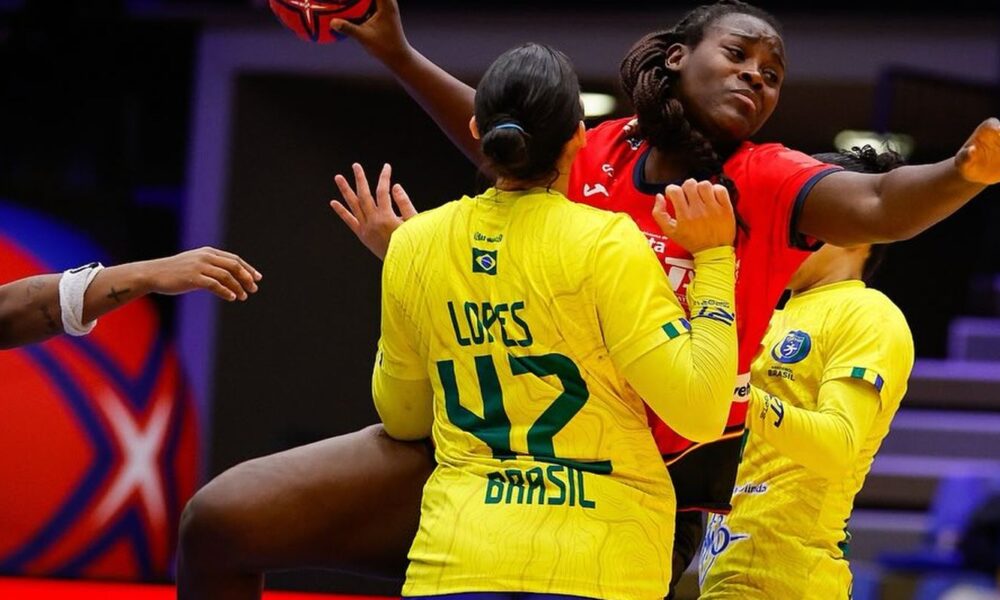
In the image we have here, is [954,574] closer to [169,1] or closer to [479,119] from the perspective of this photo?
[479,119]

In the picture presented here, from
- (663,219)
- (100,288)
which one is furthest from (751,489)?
(100,288)

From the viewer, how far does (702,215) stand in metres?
2.06

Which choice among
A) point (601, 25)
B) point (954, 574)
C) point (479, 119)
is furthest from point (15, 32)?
point (954, 574)

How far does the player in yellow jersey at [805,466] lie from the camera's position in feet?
8.22

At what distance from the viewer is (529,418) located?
1996 mm

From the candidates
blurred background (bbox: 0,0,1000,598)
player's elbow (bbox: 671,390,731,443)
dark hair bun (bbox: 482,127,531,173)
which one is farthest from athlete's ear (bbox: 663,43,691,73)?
blurred background (bbox: 0,0,1000,598)

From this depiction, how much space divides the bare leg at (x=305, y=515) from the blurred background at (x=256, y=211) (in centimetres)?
308

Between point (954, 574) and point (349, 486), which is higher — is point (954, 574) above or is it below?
above

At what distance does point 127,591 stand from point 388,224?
2.28 metres

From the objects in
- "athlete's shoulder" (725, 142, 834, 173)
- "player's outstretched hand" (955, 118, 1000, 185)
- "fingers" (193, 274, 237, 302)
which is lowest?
"fingers" (193, 274, 237, 302)

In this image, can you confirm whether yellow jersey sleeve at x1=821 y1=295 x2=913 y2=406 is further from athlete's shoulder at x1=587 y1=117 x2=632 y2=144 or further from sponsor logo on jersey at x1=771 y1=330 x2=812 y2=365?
athlete's shoulder at x1=587 y1=117 x2=632 y2=144

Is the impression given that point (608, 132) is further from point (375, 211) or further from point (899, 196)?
point (899, 196)

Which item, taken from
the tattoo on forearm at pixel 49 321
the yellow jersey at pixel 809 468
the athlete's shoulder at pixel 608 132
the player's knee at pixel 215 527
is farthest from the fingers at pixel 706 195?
the tattoo on forearm at pixel 49 321

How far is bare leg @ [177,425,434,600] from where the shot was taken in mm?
2383
